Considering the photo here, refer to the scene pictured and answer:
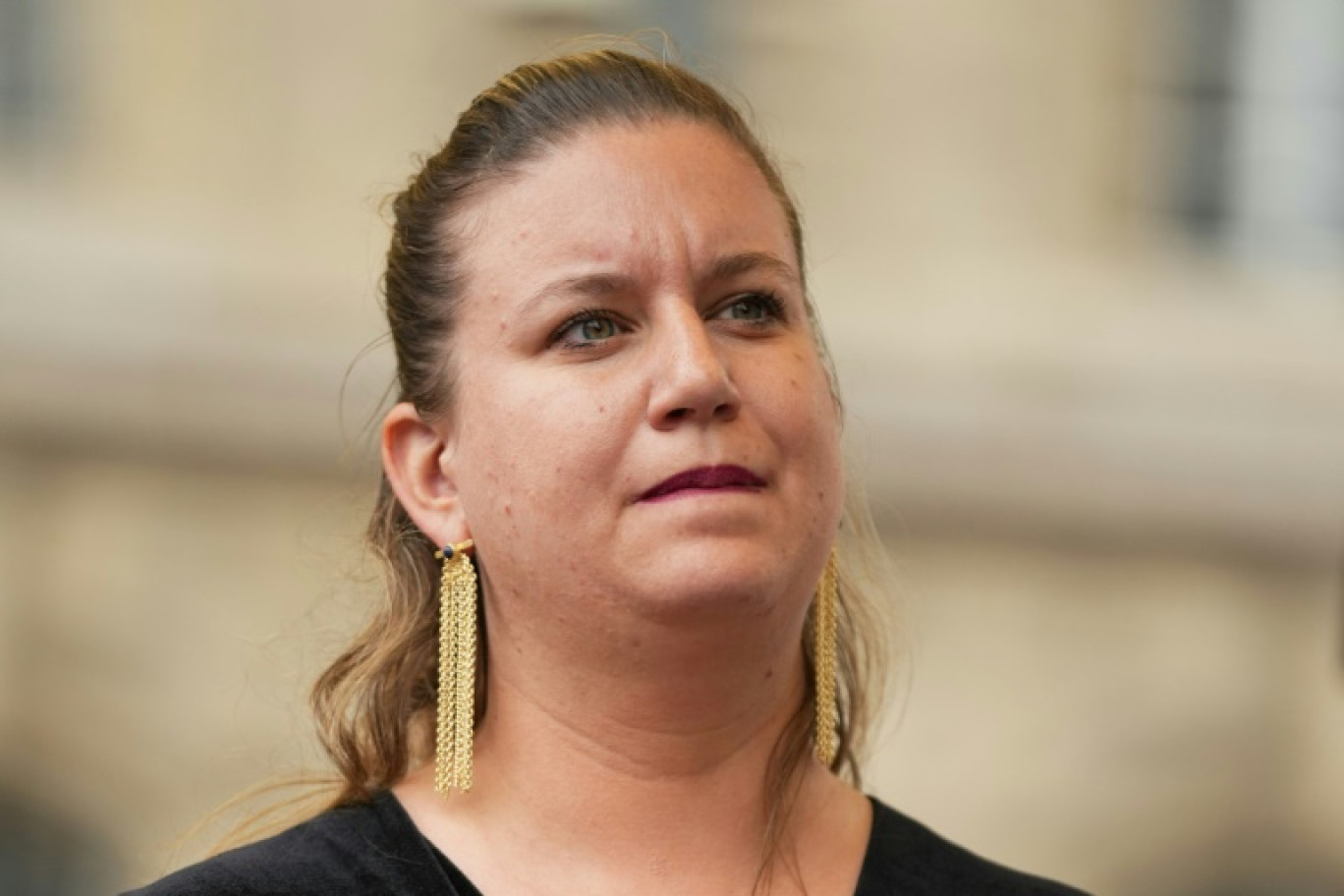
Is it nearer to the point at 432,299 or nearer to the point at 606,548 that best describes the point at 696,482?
the point at 606,548

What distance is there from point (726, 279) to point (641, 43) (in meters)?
0.53

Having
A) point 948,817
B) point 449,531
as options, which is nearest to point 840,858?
point 449,531

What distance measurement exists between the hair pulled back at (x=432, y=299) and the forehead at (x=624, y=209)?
1.0 inches

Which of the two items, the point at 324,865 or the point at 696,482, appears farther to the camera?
the point at 324,865

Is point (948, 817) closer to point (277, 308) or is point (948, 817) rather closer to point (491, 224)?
point (277, 308)

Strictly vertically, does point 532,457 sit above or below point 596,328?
below

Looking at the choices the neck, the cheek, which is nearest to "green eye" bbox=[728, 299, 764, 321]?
the cheek

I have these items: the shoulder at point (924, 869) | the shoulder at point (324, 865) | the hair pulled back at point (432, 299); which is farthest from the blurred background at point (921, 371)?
the shoulder at point (324, 865)

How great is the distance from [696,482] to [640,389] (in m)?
0.13

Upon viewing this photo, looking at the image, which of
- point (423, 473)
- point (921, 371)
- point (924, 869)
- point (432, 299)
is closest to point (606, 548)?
point (423, 473)

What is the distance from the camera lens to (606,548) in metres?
2.68

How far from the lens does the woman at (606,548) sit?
2689 mm

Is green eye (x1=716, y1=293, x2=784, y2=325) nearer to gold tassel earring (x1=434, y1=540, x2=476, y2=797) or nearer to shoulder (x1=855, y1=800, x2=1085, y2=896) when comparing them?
gold tassel earring (x1=434, y1=540, x2=476, y2=797)

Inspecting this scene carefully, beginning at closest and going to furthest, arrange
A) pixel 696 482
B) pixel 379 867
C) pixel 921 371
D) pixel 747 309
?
pixel 696 482 → pixel 379 867 → pixel 747 309 → pixel 921 371
